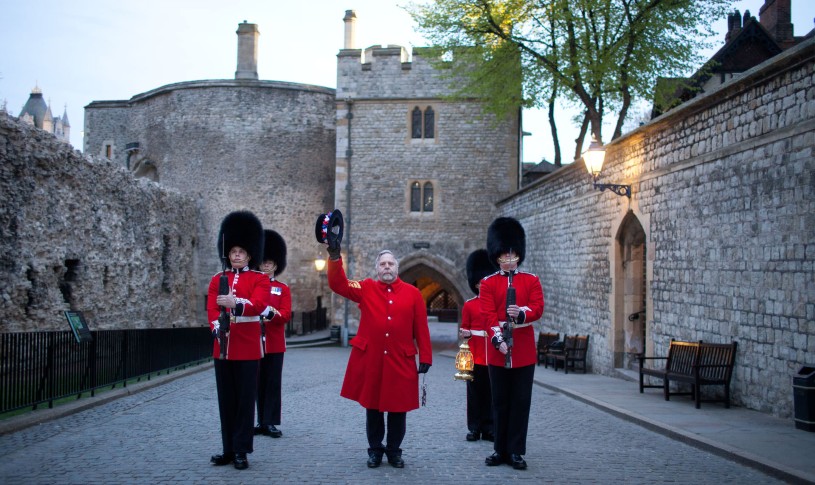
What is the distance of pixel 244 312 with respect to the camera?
655 centimetres

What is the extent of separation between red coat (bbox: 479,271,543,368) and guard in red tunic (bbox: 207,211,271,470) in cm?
187

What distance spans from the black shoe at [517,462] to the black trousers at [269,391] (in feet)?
8.75

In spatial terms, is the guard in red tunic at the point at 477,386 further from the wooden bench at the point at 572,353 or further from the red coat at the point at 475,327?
the wooden bench at the point at 572,353

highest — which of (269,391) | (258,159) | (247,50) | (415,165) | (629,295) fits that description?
(247,50)

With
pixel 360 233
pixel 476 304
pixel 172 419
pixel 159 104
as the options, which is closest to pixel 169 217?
pixel 360 233

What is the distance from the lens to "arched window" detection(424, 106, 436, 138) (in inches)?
1080

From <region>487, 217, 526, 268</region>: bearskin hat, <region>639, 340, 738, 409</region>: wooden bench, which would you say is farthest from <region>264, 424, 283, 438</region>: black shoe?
<region>639, 340, 738, 409</region>: wooden bench

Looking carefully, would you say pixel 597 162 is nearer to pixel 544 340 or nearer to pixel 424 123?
pixel 544 340

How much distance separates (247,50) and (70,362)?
23.9 meters

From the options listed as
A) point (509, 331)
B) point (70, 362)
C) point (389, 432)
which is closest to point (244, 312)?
point (389, 432)

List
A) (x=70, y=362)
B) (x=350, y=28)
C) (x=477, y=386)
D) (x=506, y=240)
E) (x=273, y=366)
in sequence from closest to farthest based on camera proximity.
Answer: (x=506, y=240) → (x=477, y=386) → (x=273, y=366) → (x=70, y=362) → (x=350, y=28)

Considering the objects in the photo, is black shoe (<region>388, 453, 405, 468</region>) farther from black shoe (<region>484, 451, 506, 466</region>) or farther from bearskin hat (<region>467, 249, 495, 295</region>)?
bearskin hat (<region>467, 249, 495, 295</region>)

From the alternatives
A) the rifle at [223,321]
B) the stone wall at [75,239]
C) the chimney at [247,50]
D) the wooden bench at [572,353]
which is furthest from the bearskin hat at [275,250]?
the chimney at [247,50]

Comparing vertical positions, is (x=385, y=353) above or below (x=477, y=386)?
above
